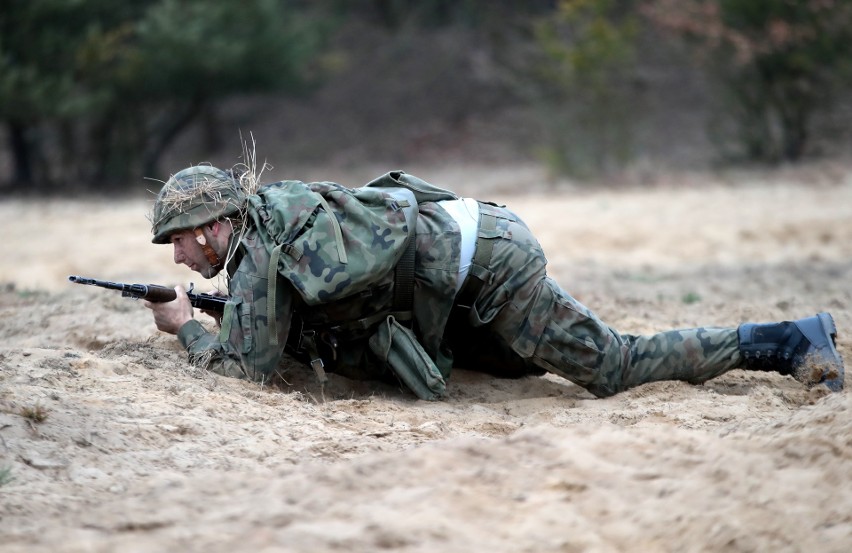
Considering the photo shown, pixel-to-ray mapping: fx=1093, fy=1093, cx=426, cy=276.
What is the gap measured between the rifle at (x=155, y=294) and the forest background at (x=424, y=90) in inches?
324

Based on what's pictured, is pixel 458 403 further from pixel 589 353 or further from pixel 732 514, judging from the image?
pixel 732 514

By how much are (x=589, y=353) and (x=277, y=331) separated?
1225 mm

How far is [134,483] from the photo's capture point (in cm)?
319

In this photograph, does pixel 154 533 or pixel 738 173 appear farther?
pixel 738 173

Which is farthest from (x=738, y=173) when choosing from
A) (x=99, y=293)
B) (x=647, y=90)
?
(x=99, y=293)

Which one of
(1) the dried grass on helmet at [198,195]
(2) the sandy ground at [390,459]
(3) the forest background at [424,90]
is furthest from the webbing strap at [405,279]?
(3) the forest background at [424,90]

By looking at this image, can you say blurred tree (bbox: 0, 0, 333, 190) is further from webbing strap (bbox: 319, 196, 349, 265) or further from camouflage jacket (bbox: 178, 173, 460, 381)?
webbing strap (bbox: 319, 196, 349, 265)

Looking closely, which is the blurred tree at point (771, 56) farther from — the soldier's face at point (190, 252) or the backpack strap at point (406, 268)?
the soldier's face at point (190, 252)

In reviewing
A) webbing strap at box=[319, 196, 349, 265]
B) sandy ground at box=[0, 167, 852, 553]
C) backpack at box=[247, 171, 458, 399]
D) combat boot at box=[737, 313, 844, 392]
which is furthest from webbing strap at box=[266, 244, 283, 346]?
combat boot at box=[737, 313, 844, 392]

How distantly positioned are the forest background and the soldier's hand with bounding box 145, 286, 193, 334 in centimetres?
832

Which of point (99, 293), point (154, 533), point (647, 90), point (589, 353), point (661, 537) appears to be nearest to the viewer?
point (154, 533)

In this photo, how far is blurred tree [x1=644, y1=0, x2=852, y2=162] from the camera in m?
13.5

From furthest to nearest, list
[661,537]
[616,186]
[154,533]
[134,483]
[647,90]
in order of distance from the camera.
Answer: [647,90]
[616,186]
[134,483]
[661,537]
[154,533]

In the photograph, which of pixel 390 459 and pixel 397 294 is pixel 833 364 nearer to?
pixel 397 294
